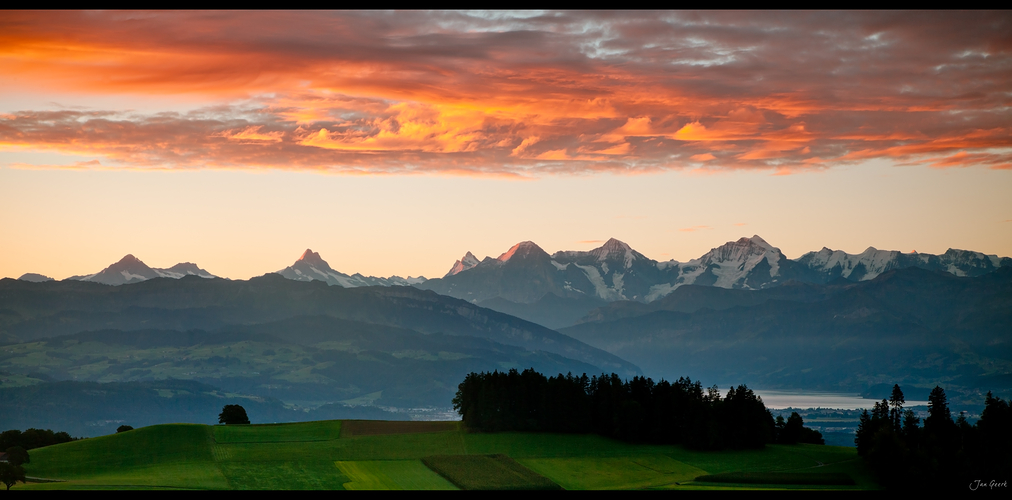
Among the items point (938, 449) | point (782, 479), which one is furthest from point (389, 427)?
point (938, 449)

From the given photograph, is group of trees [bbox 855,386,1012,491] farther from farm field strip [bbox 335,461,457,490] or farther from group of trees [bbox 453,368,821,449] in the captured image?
farm field strip [bbox 335,461,457,490]

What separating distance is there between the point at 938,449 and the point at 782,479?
16.1 m

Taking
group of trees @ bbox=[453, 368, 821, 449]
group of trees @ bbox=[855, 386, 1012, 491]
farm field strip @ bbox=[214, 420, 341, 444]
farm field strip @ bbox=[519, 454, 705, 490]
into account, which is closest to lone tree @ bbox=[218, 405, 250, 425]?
farm field strip @ bbox=[214, 420, 341, 444]

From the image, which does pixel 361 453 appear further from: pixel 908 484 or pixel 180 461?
pixel 908 484

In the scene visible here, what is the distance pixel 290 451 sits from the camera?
373ft

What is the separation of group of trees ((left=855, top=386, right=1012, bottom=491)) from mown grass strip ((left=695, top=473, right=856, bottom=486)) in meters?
4.57

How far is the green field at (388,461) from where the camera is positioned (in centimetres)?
9381

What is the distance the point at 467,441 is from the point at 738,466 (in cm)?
3746

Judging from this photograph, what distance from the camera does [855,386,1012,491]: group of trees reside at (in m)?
89.7

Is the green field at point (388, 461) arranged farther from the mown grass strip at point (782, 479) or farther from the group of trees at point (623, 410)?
the group of trees at point (623, 410)

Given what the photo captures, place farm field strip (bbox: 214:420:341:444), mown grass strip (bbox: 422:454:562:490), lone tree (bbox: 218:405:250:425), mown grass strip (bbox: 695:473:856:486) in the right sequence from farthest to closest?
lone tree (bbox: 218:405:250:425) → farm field strip (bbox: 214:420:341:444) → mown grass strip (bbox: 422:454:562:490) → mown grass strip (bbox: 695:473:856:486)

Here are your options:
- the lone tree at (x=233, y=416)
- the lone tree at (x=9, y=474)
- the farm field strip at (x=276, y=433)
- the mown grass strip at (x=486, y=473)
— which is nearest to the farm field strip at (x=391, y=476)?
the mown grass strip at (x=486, y=473)

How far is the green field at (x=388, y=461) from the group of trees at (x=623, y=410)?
305 centimetres

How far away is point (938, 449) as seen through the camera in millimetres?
92750
